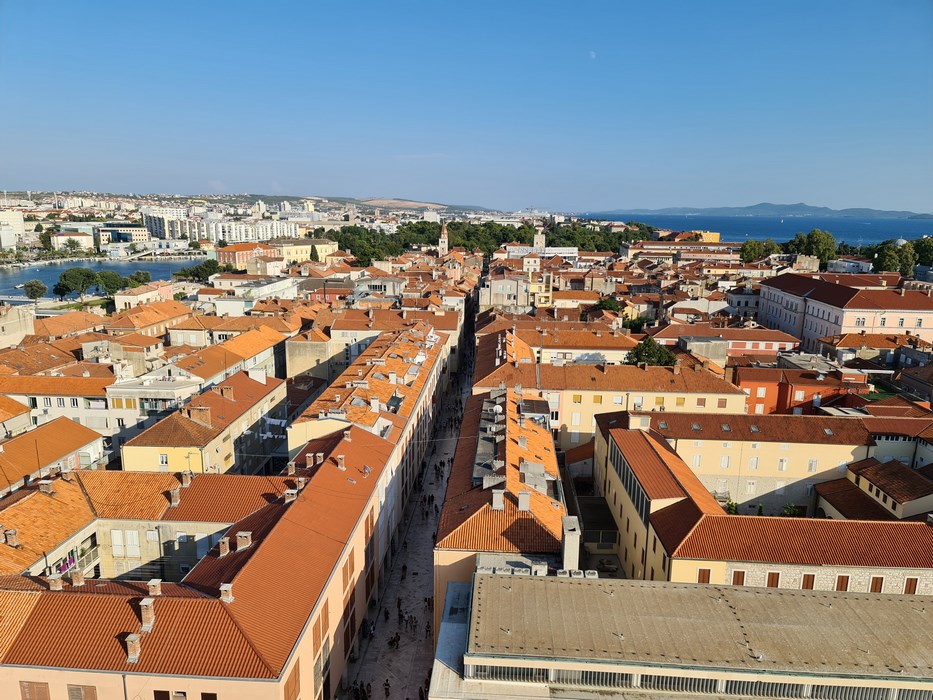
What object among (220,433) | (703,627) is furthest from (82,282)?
(703,627)

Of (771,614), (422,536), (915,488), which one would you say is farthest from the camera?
(422,536)

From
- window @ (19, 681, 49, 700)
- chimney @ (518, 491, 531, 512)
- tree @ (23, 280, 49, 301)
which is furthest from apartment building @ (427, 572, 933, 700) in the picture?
tree @ (23, 280, 49, 301)

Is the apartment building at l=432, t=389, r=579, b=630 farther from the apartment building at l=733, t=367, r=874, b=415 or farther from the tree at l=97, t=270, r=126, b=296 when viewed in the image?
the tree at l=97, t=270, r=126, b=296

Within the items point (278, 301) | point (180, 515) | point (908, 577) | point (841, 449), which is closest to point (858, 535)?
point (908, 577)

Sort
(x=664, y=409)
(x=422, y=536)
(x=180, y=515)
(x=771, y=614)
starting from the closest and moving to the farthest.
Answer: (x=771, y=614) < (x=180, y=515) < (x=422, y=536) < (x=664, y=409)

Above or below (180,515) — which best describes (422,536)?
below

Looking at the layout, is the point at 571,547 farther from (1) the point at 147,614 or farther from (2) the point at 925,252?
(2) the point at 925,252

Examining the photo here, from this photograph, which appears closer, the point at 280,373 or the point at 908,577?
the point at 908,577

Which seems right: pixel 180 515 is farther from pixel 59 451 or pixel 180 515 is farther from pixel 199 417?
pixel 59 451
